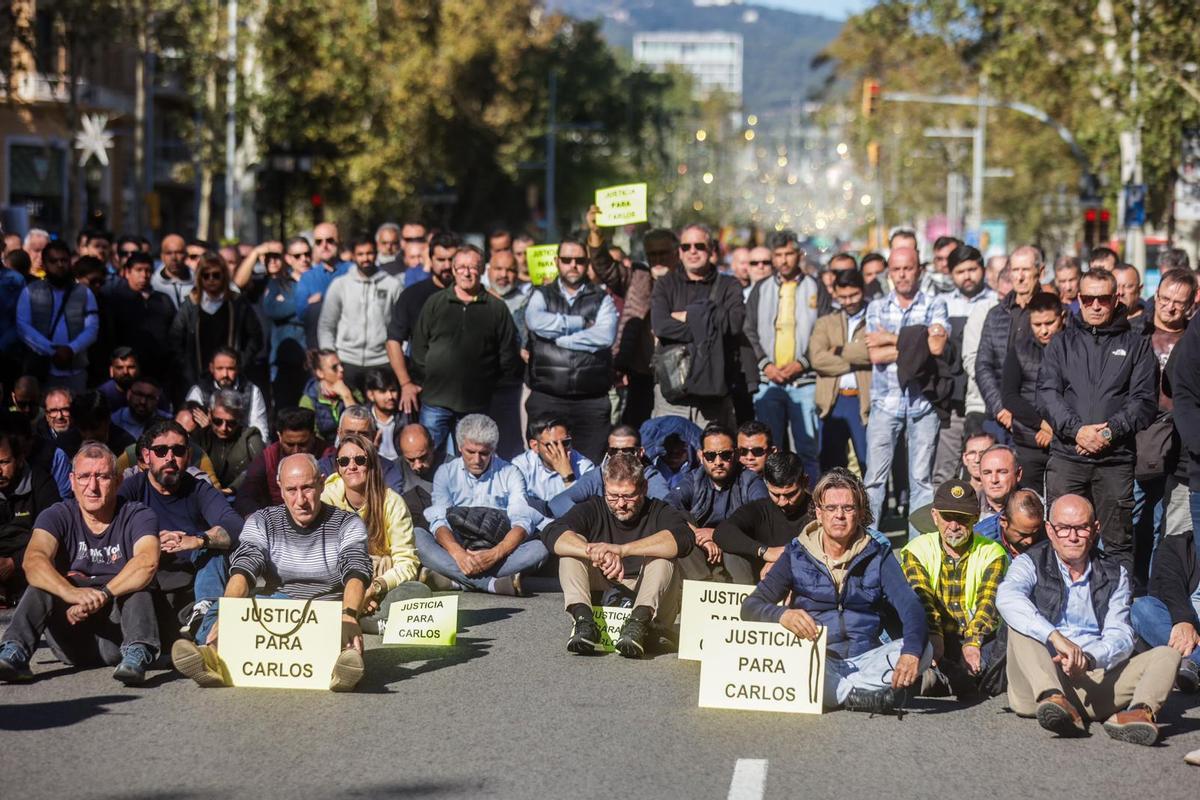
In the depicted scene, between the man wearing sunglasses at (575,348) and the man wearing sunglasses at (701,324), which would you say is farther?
the man wearing sunglasses at (575,348)

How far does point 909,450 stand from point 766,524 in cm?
277

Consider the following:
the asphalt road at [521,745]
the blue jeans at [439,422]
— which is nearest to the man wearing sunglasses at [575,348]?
the blue jeans at [439,422]

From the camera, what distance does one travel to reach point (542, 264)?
16.3m

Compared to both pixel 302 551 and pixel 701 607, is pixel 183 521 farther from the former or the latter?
pixel 701 607

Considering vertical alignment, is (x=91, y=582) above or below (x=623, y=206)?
below

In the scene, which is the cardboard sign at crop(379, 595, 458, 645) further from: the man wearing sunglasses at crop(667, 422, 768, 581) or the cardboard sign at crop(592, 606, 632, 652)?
the man wearing sunglasses at crop(667, 422, 768, 581)

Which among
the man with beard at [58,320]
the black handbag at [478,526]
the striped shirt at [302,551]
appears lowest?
the black handbag at [478,526]

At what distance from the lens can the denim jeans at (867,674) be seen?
8781 mm

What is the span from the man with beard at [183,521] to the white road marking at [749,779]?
141 inches

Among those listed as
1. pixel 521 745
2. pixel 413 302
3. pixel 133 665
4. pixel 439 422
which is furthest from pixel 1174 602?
pixel 413 302

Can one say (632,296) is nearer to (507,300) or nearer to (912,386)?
(507,300)

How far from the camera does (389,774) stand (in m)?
7.46

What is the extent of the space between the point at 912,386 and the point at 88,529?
5996 mm

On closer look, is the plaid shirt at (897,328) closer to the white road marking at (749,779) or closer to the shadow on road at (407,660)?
the shadow on road at (407,660)
